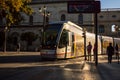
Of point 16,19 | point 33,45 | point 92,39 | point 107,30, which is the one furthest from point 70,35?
point 107,30

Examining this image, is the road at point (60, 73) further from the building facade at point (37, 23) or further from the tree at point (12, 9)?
the building facade at point (37, 23)

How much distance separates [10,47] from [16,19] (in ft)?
163

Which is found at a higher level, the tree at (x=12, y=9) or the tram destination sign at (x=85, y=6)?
the tree at (x=12, y=9)

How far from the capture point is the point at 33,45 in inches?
3575

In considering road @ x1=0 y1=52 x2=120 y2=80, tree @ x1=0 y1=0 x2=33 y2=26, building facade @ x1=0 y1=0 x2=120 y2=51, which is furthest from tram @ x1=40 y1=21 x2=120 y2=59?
building facade @ x1=0 y1=0 x2=120 y2=51

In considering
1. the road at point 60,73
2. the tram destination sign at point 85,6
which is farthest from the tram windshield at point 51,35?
the road at point 60,73

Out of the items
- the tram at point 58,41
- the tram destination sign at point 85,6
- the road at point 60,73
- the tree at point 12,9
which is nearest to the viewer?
the road at point 60,73

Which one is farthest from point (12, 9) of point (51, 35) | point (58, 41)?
point (58, 41)

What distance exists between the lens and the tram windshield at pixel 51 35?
3441 cm

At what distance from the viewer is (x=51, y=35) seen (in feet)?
114

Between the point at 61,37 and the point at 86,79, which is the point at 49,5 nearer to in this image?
the point at 61,37

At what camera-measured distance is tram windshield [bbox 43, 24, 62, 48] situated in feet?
113

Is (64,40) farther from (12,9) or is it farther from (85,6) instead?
(12,9)

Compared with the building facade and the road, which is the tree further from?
the building facade
